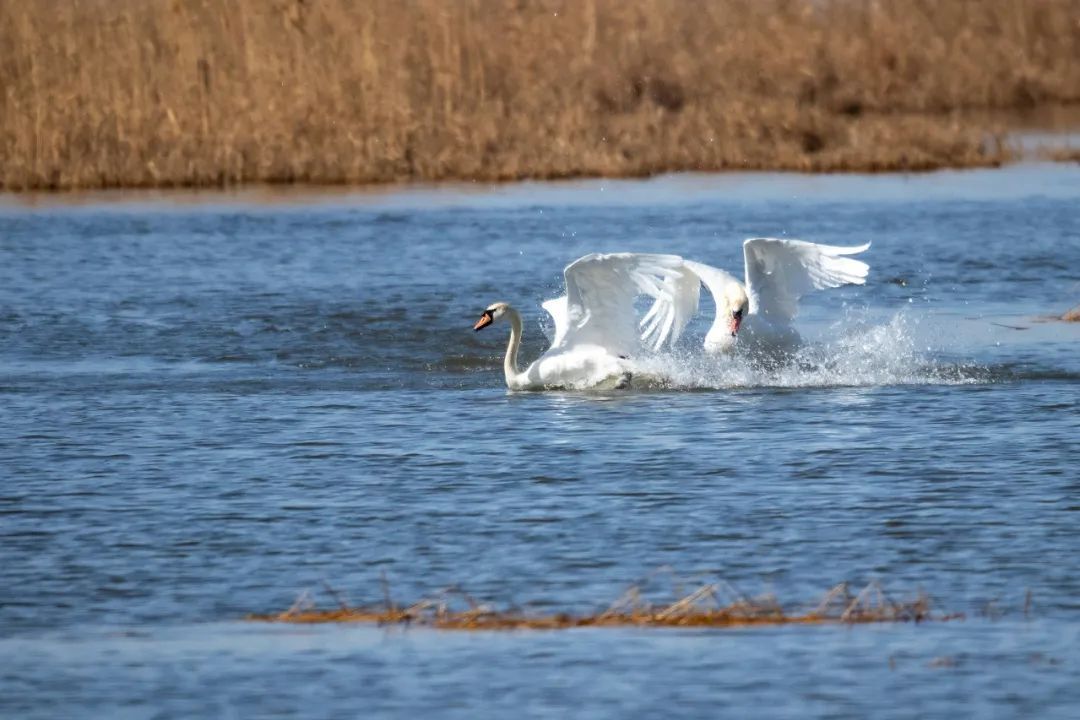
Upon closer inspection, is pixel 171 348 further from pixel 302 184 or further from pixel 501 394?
pixel 302 184

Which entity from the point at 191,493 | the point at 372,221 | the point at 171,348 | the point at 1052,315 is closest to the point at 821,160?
the point at 372,221

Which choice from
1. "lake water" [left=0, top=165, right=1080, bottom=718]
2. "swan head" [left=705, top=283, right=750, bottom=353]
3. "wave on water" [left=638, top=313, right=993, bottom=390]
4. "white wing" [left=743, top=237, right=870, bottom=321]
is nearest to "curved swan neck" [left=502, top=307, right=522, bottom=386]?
"lake water" [left=0, top=165, right=1080, bottom=718]

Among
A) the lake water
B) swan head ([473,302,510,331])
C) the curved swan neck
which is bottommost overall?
the lake water

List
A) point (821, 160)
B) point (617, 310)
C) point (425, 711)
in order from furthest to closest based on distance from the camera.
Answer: point (821, 160)
point (617, 310)
point (425, 711)

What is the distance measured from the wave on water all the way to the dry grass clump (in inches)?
210

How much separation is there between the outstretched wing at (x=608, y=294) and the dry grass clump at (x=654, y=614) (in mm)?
4511

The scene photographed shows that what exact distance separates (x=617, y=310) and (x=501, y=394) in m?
0.97

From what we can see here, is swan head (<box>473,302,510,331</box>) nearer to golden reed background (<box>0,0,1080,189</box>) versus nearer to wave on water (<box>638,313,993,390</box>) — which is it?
wave on water (<box>638,313,993,390</box>)

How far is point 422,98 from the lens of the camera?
2520 cm

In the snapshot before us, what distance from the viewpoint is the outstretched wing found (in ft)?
38.2

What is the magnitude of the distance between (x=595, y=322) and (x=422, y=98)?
525 inches

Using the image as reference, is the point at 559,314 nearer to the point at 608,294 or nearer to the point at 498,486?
the point at 608,294

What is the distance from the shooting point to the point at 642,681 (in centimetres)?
627

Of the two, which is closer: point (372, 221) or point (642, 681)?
point (642, 681)
